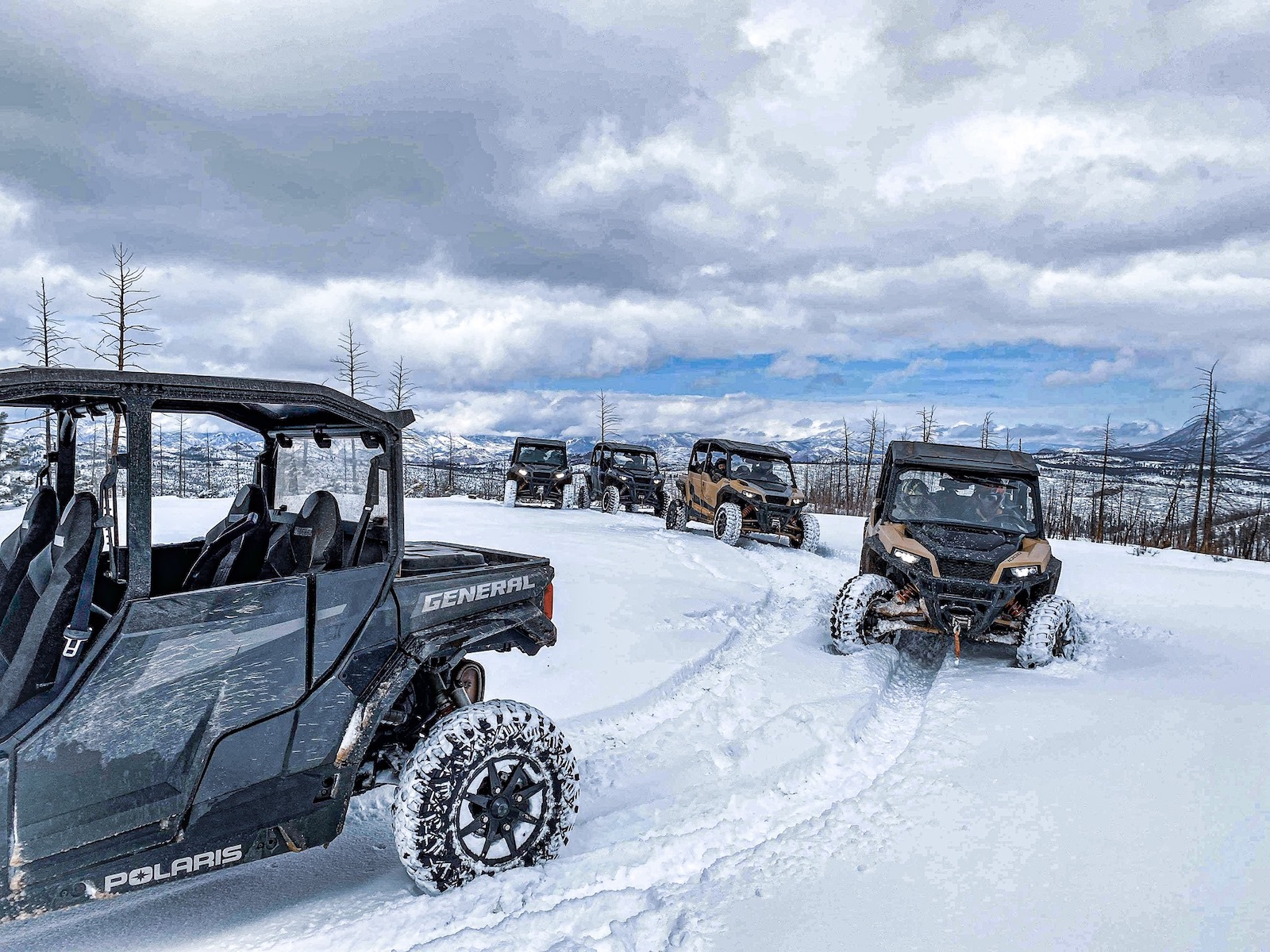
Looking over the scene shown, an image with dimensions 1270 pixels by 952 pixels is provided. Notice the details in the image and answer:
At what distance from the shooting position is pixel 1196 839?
11.0 ft

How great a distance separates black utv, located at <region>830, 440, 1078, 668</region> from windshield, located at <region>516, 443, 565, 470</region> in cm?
1412

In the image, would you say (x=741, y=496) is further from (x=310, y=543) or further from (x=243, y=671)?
(x=243, y=671)

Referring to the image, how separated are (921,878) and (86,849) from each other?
3006 mm

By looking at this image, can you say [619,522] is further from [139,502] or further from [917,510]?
[139,502]

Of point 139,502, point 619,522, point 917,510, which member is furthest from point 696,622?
point 619,522

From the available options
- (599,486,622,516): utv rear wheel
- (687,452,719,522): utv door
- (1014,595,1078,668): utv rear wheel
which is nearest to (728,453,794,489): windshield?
(687,452,719,522): utv door

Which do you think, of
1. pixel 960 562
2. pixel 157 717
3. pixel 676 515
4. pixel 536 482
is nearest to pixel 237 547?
pixel 157 717

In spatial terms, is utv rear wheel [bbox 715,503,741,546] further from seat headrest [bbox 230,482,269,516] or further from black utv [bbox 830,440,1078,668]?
seat headrest [bbox 230,482,269,516]

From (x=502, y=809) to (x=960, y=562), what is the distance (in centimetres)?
537

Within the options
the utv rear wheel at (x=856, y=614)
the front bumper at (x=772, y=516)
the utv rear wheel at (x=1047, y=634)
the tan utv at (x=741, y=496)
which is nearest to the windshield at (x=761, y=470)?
the tan utv at (x=741, y=496)

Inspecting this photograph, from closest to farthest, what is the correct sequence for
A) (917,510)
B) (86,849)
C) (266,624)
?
(86,849) → (266,624) → (917,510)

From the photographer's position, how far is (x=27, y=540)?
8.80ft

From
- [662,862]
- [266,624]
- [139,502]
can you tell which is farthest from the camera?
[662,862]

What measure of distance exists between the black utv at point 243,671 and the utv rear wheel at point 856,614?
423 cm
